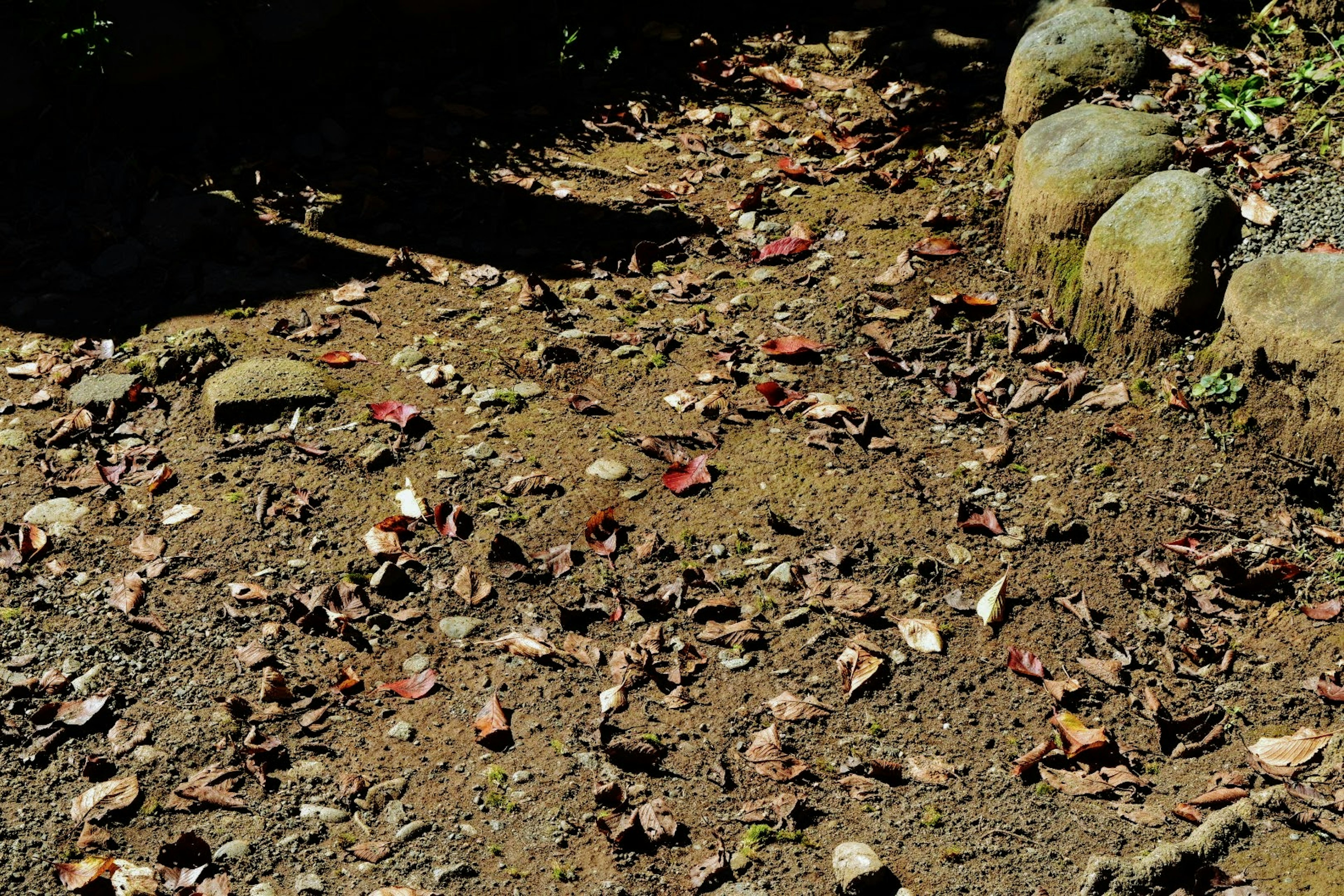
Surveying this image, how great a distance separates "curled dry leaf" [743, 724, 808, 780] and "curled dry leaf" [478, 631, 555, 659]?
0.63 meters

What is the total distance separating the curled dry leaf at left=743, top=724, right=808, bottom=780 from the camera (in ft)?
9.48

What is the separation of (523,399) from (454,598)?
96 centimetres

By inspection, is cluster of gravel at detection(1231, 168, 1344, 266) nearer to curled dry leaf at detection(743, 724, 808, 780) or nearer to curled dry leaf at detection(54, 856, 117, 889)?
curled dry leaf at detection(743, 724, 808, 780)

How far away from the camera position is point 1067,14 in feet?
16.4

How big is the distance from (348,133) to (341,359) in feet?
6.16

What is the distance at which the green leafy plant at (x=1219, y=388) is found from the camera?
3.70m

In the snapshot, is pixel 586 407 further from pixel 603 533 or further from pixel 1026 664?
pixel 1026 664

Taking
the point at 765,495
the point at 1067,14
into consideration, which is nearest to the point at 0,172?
the point at 765,495

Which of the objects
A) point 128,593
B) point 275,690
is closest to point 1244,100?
point 275,690

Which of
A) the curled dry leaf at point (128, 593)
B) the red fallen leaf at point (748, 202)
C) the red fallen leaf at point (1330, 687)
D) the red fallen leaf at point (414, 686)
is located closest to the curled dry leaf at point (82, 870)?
the red fallen leaf at point (414, 686)

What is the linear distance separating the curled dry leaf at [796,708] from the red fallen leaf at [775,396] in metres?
1.26

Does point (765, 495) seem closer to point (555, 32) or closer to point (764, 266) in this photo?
point (764, 266)

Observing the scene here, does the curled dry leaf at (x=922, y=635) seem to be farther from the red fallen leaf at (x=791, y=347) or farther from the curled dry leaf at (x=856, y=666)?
the red fallen leaf at (x=791, y=347)

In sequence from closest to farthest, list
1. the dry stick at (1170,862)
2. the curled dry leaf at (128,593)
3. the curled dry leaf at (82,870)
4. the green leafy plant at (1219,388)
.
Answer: the dry stick at (1170,862), the curled dry leaf at (82,870), the curled dry leaf at (128,593), the green leafy plant at (1219,388)
